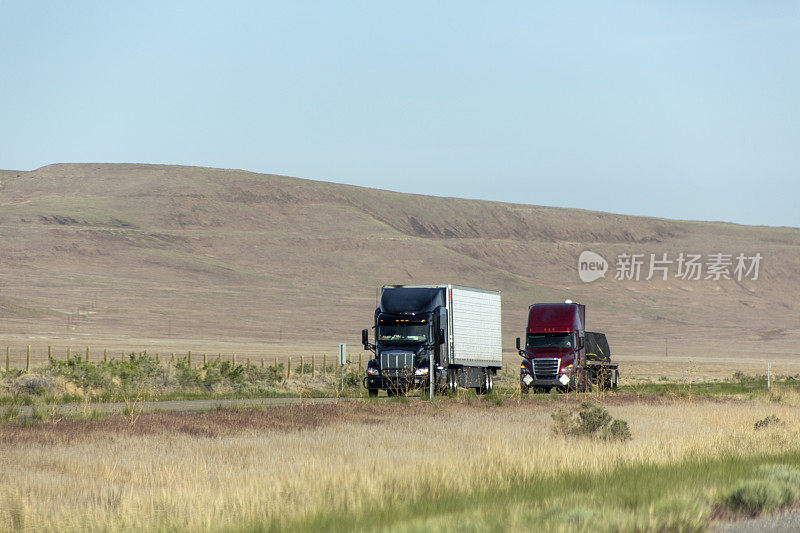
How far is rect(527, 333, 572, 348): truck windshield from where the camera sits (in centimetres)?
3791

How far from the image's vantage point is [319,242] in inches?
5418

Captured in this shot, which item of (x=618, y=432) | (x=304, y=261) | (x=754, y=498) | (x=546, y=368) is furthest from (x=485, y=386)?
(x=304, y=261)

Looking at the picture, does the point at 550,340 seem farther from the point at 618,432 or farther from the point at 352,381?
the point at 618,432

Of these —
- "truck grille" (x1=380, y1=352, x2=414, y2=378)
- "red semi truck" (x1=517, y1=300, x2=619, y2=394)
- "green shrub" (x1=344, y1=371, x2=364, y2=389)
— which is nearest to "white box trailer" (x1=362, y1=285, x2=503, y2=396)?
"truck grille" (x1=380, y1=352, x2=414, y2=378)

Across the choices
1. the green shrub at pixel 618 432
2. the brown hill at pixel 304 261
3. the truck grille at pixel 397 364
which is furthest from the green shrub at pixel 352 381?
the brown hill at pixel 304 261

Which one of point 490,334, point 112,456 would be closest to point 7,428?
point 112,456

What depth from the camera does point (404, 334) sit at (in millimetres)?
33062

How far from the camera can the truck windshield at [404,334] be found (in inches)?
1296

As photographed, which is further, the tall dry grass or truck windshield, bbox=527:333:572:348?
truck windshield, bbox=527:333:572:348

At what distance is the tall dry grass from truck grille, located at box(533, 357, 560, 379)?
1599 cm

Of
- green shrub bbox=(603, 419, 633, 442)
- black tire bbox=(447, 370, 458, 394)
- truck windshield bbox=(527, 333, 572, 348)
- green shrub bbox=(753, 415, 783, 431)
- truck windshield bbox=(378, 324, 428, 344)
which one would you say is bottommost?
black tire bbox=(447, 370, 458, 394)

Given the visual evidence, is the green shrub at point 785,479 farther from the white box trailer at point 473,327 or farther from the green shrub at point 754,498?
the white box trailer at point 473,327

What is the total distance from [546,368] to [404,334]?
732 cm

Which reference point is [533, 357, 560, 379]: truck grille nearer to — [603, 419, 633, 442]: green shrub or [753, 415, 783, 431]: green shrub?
[753, 415, 783, 431]: green shrub
